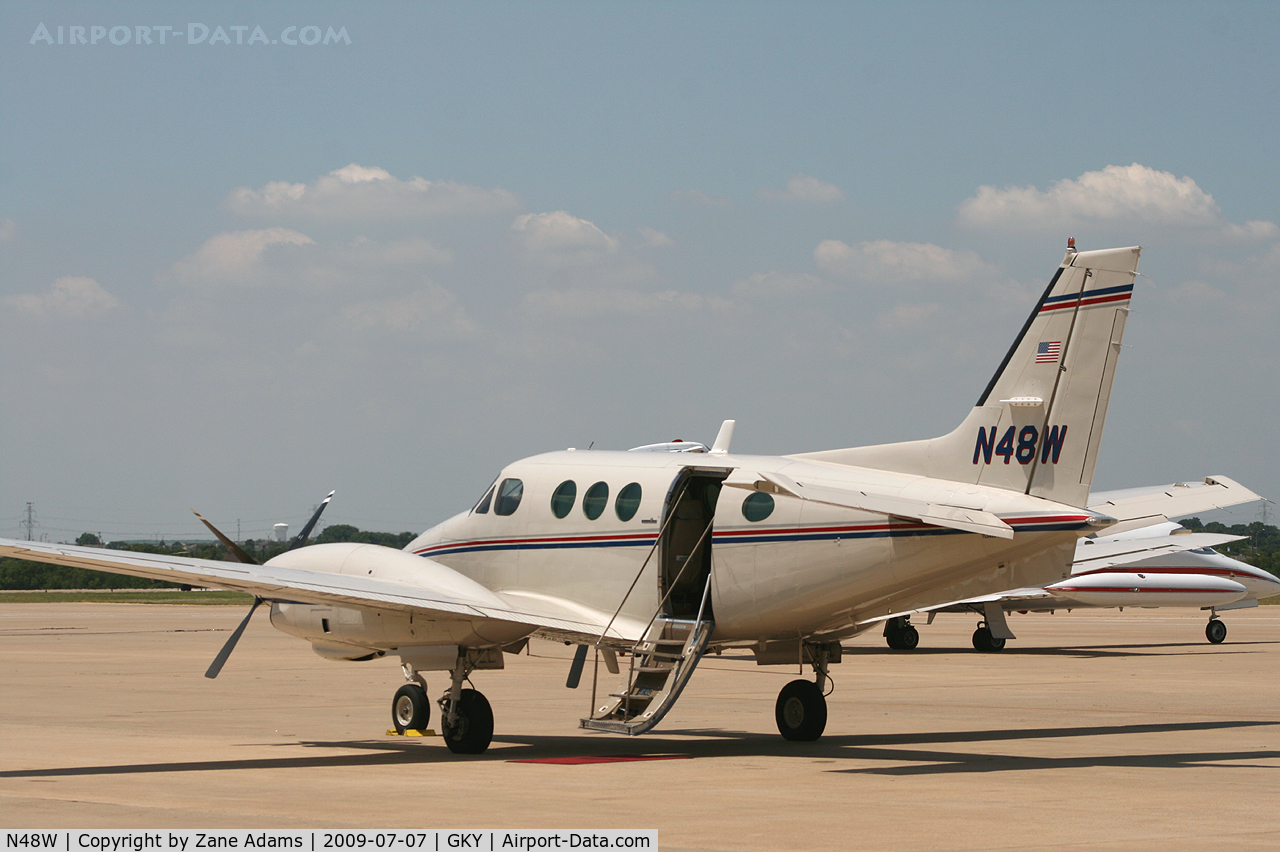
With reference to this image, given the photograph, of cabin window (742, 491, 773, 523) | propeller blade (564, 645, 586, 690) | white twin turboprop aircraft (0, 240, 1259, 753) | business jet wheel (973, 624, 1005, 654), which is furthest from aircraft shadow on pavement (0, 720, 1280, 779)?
business jet wheel (973, 624, 1005, 654)

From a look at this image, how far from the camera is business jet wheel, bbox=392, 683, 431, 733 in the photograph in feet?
59.2

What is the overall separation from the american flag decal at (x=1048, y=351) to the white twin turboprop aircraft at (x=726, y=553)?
2 centimetres

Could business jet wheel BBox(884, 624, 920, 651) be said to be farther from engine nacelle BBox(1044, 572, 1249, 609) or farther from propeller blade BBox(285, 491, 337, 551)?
propeller blade BBox(285, 491, 337, 551)

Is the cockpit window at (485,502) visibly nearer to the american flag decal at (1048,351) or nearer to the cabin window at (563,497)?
the cabin window at (563,497)

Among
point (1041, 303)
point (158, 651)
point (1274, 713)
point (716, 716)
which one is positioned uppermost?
point (1041, 303)

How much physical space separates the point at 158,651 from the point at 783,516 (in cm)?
2563

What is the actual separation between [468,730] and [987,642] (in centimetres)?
2307

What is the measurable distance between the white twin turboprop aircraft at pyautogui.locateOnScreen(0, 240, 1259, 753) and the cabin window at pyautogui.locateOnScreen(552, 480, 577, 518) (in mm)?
27

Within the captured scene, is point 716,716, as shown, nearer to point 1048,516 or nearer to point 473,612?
point 473,612

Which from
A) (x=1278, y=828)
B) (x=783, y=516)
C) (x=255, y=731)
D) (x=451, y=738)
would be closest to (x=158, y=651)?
(x=255, y=731)

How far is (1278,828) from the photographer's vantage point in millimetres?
10797

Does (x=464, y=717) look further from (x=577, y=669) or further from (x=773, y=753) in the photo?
(x=773, y=753)

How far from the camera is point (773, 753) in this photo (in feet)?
54.1

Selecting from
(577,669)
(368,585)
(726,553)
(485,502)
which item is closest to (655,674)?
(577,669)
